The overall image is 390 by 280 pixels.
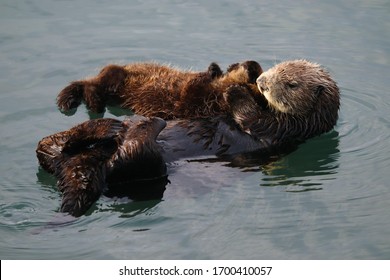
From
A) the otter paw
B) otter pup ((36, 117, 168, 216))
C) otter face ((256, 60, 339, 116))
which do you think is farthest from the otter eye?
otter pup ((36, 117, 168, 216))

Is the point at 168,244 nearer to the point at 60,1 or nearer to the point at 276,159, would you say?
the point at 276,159

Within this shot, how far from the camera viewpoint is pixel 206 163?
6.41 metres

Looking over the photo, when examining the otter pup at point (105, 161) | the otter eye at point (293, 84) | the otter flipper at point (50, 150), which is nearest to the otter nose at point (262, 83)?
the otter eye at point (293, 84)

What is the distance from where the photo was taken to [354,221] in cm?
588

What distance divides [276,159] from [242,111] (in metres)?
0.52

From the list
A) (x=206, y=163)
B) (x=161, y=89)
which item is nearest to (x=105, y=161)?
(x=206, y=163)

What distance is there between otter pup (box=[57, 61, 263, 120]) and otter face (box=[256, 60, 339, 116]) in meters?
0.32

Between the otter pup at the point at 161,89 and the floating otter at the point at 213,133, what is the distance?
8.3 inches

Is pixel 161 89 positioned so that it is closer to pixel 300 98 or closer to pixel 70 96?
pixel 70 96

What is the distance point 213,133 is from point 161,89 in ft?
3.14

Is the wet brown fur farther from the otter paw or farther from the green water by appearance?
the otter paw

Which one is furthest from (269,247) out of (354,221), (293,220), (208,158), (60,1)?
(60,1)

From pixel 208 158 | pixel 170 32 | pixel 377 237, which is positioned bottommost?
pixel 377 237

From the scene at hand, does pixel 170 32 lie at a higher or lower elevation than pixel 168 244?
higher
